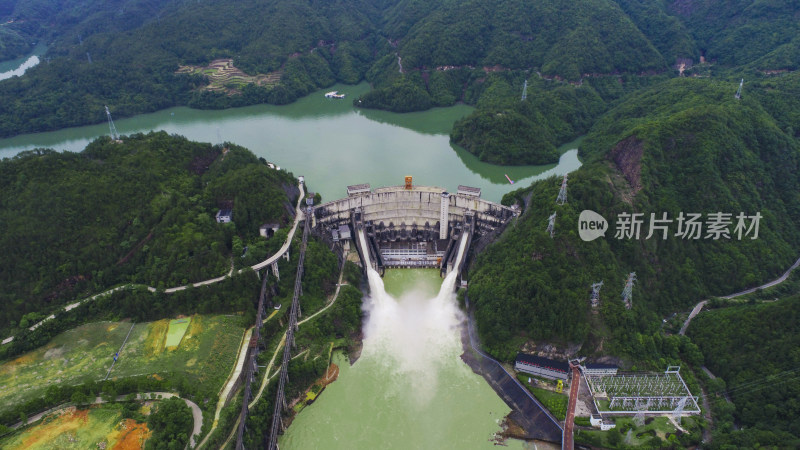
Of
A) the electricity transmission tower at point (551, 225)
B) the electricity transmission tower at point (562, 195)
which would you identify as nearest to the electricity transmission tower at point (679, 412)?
the electricity transmission tower at point (551, 225)

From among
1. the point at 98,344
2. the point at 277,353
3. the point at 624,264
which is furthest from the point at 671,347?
the point at 98,344

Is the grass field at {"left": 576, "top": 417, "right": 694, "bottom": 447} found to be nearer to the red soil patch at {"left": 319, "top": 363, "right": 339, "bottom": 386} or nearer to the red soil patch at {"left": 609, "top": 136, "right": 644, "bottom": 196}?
the red soil patch at {"left": 319, "top": 363, "right": 339, "bottom": 386}

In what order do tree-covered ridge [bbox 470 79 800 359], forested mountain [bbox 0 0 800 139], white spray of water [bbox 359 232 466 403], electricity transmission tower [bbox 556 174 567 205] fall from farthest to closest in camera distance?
forested mountain [bbox 0 0 800 139] → electricity transmission tower [bbox 556 174 567 205] → white spray of water [bbox 359 232 466 403] → tree-covered ridge [bbox 470 79 800 359]

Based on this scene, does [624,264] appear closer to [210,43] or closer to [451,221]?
[451,221]

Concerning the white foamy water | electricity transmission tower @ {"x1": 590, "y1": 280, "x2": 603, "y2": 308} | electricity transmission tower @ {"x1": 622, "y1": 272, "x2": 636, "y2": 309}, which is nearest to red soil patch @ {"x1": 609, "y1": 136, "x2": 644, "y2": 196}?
electricity transmission tower @ {"x1": 622, "y1": 272, "x2": 636, "y2": 309}

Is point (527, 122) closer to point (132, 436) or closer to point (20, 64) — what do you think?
point (132, 436)

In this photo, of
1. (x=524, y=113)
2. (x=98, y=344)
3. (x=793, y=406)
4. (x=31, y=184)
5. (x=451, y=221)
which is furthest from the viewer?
(x=524, y=113)
